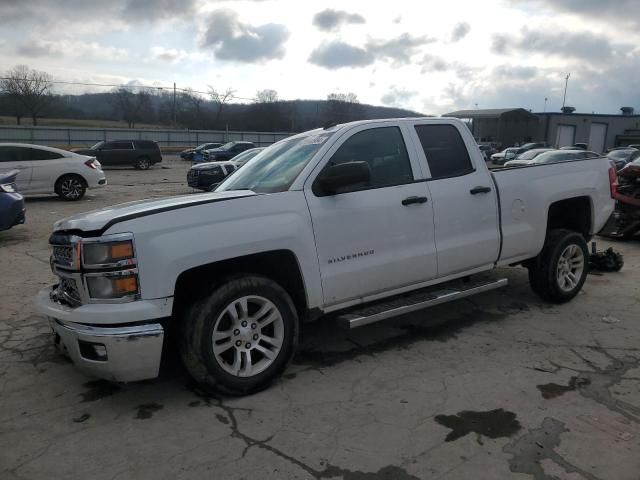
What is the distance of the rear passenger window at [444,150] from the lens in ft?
15.6

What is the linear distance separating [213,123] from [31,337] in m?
67.8

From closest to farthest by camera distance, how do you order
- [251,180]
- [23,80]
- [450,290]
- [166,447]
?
[166,447] < [251,180] < [450,290] < [23,80]

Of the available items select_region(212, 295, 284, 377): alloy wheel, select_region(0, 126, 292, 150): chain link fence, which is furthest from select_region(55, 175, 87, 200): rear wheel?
select_region(0, 126, 292, 150): chain link fence

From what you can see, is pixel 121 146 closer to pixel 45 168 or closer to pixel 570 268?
pixel 45 168

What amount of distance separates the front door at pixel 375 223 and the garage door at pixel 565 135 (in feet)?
209

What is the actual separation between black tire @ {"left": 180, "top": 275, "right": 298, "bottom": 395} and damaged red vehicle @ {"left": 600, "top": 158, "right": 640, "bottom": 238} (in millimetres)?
7928

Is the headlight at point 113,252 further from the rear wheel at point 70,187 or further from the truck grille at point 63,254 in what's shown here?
the rear wheel at point 70,187

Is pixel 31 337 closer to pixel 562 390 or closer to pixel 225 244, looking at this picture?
pixel 225 244

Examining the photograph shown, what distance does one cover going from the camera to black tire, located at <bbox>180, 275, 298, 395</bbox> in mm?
3496

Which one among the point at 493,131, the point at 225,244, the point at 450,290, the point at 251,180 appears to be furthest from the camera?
the point at 493,131

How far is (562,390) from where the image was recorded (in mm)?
3818

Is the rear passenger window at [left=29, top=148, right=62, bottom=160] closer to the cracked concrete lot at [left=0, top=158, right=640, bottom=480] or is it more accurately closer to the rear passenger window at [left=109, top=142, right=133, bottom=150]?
the cracked concrete lot at [left=0, top=158, right=640, bottom=480]

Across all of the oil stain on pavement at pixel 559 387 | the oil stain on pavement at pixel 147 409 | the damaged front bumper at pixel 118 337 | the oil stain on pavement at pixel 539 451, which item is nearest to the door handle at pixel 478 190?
the oil stain on pavement at pixel 559 387

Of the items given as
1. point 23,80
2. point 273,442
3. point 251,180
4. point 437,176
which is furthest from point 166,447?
point 23,80
